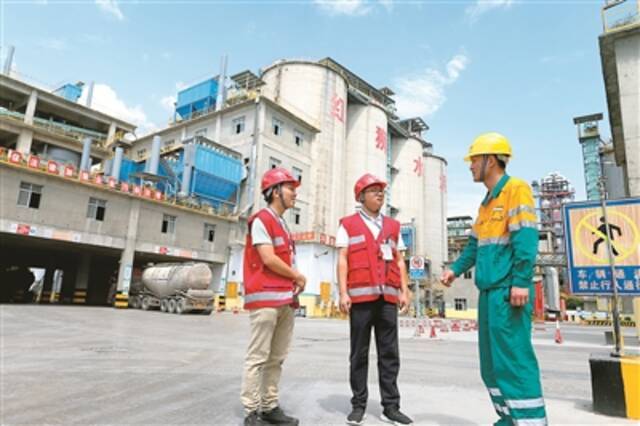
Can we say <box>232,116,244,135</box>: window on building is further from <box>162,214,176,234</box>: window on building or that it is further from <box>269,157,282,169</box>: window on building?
<box>162,214,176,234</box>: window on building

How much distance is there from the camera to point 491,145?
8.53 feet

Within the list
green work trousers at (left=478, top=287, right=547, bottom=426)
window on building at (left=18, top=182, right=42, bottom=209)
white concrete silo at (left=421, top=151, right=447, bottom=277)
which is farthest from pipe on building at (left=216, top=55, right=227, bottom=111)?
green work trousers at (left=478, top=287, right=547, bottom=426)

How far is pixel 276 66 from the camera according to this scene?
3741 centimetres

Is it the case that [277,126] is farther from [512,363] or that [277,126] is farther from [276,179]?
[512,363]

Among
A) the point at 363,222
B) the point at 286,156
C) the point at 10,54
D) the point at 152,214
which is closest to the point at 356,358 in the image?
the point at 363,222

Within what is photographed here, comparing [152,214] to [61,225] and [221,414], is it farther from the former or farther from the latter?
[221,414]

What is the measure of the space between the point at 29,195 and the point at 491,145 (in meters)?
23.7

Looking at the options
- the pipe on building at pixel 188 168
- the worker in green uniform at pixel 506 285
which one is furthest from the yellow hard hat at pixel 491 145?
the pipe on building at pixel 188 168

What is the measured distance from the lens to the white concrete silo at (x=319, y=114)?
35.8 metres

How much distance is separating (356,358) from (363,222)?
1.14 meters

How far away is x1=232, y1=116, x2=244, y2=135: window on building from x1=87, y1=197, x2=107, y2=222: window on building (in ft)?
44.8

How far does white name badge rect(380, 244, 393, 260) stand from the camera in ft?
10.6

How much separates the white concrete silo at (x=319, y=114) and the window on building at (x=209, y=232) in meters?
9.81

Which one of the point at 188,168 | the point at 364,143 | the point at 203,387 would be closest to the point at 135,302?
the point at 188,168
